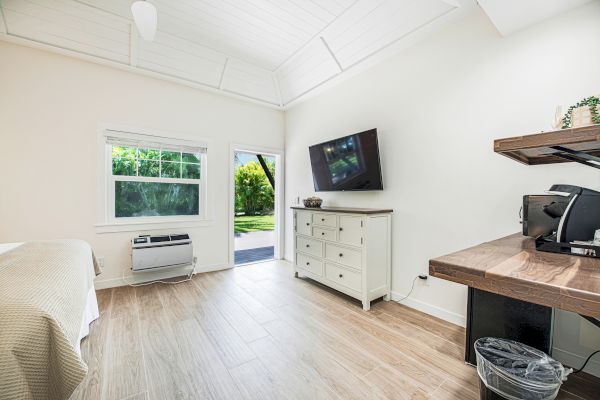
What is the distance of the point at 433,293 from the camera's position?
2309 mm

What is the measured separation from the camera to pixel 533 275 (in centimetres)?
74

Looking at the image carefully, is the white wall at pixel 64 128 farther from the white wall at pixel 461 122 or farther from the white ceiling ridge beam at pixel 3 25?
the white wall at pixel 461 122

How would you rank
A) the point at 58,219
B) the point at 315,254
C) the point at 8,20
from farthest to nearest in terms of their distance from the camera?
the point at 315,254, the point at 58,219, the point at 8,20

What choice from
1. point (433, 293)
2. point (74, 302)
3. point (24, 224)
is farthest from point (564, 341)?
point (24, 224)

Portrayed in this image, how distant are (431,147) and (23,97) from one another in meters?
4.12

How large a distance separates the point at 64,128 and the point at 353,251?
3398 mm

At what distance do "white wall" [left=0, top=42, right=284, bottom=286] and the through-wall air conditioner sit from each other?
23 cm

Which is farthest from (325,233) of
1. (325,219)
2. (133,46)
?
(133,46)

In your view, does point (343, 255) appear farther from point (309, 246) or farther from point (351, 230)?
point (309, 246)

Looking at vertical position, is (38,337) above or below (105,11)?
below

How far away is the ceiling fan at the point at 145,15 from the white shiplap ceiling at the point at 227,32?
2.11 feet

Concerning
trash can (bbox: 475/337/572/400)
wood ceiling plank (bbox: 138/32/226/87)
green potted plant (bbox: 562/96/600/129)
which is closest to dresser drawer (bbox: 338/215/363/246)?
trash can (bbox: 475/337/572/400)

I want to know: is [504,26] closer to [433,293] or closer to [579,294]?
[579,294]

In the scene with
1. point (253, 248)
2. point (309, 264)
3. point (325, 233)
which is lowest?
point (253, 248)
